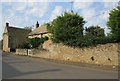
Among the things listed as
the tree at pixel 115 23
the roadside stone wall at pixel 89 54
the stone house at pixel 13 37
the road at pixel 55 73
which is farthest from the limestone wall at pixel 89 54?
the stone house at pixel 13 37

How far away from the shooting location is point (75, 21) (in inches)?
1692

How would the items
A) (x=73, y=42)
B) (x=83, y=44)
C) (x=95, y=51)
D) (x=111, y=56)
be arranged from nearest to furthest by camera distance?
1. (x=111, y=56)
2. (x=95, y=51)
3. (x=83, y=44)
4. (x=73, y=42)

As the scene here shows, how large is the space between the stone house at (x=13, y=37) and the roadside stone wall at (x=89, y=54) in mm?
42999

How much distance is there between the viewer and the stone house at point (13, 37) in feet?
263

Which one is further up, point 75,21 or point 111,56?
point 75,21

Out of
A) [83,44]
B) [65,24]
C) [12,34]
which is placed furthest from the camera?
[12,34]

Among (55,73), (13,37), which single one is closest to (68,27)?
(55,73)

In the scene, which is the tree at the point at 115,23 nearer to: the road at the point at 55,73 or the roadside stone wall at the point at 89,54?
the roadside stone wall at the point at 89,54

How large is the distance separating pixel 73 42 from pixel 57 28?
8068 mm

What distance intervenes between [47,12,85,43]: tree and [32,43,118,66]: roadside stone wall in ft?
8.42

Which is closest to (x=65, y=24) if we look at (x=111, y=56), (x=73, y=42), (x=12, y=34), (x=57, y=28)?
(x=57, y=28)

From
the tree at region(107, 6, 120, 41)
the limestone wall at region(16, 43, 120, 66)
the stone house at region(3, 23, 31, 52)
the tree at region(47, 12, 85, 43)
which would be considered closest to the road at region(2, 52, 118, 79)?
the limestone wall at region(16, 43, 120, 66)

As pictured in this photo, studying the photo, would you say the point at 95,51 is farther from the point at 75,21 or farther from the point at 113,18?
the point at 75,21

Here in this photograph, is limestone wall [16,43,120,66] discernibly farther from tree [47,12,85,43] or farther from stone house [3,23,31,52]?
stone house [3,23,31,52]
